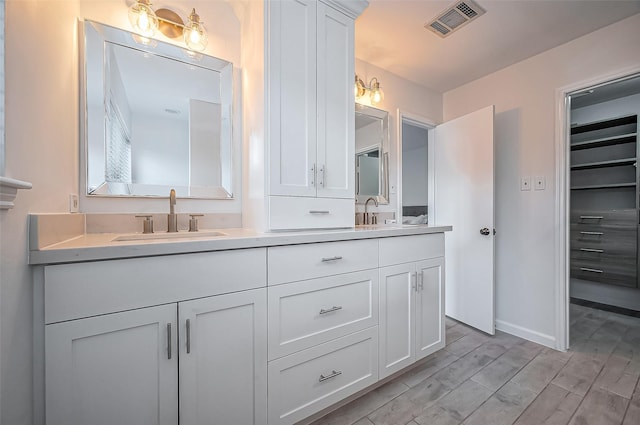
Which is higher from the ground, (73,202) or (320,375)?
(73,202)

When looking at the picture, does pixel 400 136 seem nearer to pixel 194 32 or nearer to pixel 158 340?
pixel 194 32

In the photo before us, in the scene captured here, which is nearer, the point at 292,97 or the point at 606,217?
the point at 292,97

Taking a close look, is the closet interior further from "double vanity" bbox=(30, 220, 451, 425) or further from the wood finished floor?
"double vanity" bbox=(30, 220, 451, 425)

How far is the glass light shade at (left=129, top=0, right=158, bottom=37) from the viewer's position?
4.50ft

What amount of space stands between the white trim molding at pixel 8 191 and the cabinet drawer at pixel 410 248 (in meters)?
1.43

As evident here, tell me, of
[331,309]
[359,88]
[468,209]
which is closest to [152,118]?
[331,309]

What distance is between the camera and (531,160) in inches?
89.7

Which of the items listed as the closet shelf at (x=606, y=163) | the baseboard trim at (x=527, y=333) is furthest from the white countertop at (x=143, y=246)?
the closet shelf at (x=606, y=163)

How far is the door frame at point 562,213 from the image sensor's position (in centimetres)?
207

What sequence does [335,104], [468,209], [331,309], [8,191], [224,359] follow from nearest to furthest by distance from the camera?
[8,191] < [224,359] < [331,309] < [335,104] < [468,209]

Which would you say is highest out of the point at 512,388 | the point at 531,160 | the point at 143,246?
the point at 531,160

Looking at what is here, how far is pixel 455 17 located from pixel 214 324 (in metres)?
2.39

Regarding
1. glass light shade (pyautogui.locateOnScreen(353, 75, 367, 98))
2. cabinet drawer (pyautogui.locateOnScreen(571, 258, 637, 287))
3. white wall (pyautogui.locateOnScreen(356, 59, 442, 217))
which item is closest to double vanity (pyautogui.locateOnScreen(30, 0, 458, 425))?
glass light shade (pyautogui.locateOnScreen(353, 75, 367, 98))

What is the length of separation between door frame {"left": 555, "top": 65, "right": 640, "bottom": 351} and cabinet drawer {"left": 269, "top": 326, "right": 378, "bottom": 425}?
1.73 metres
